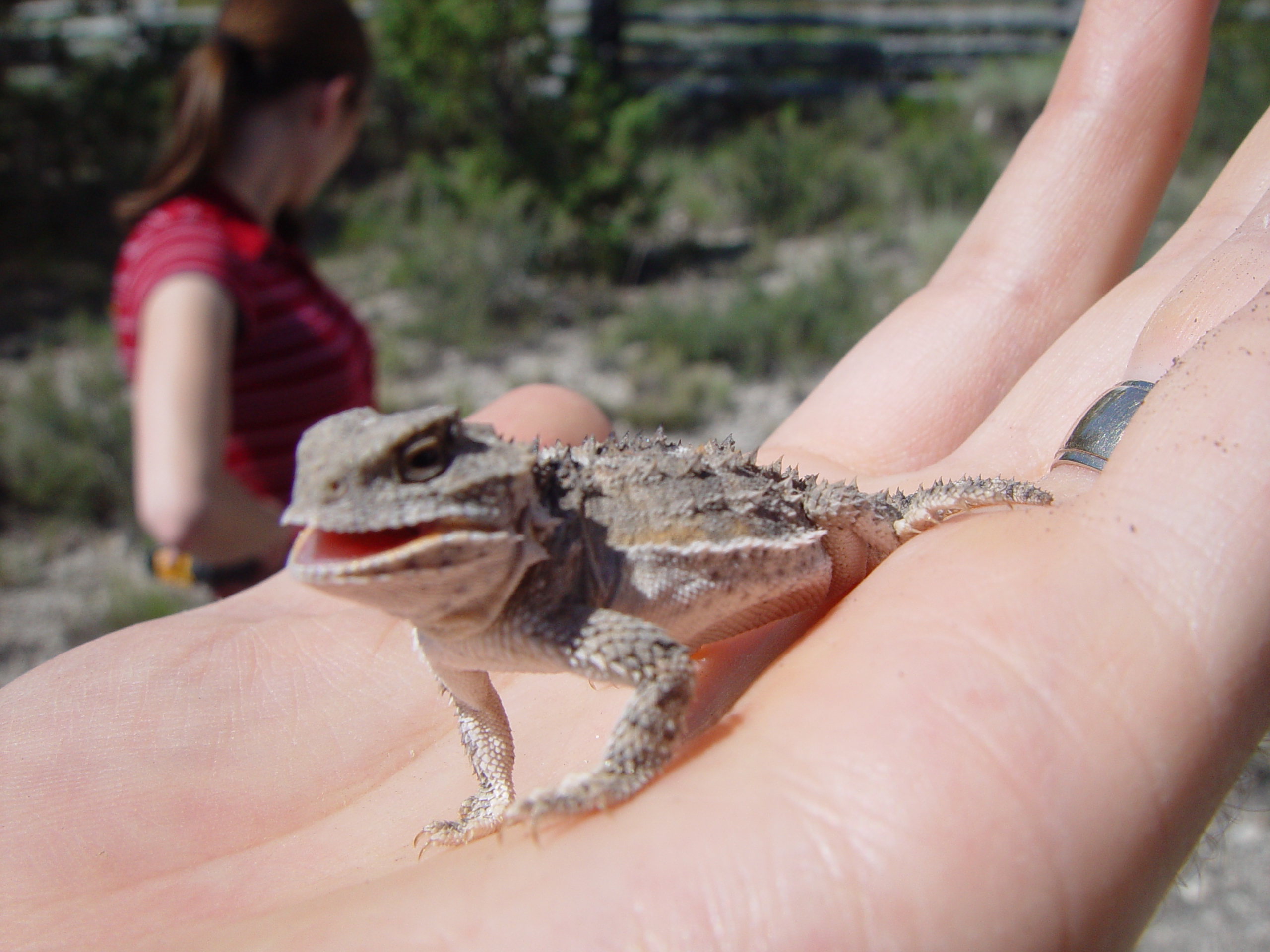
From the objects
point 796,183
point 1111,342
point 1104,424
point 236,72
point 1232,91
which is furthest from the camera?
point 1232,91

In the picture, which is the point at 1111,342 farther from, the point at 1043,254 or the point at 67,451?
the point at 67,451

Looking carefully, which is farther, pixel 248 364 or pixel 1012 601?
pixel 248 364

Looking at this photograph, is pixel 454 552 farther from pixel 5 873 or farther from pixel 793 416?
pixel 793 416

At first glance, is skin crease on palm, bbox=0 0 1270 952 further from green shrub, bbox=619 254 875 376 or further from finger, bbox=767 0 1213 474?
green shrub, bbox=619 254 875 376

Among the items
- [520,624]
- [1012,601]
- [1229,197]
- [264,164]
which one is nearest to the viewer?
[1012,601]

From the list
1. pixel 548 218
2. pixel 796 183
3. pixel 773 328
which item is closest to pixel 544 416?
pixel 773 328

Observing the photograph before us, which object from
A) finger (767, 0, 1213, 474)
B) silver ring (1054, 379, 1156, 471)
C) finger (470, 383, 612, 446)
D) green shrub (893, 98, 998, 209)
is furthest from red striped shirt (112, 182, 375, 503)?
green shrub (893, 98, 998, 209)

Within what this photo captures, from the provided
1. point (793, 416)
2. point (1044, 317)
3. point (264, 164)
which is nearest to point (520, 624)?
point (793, 416)
